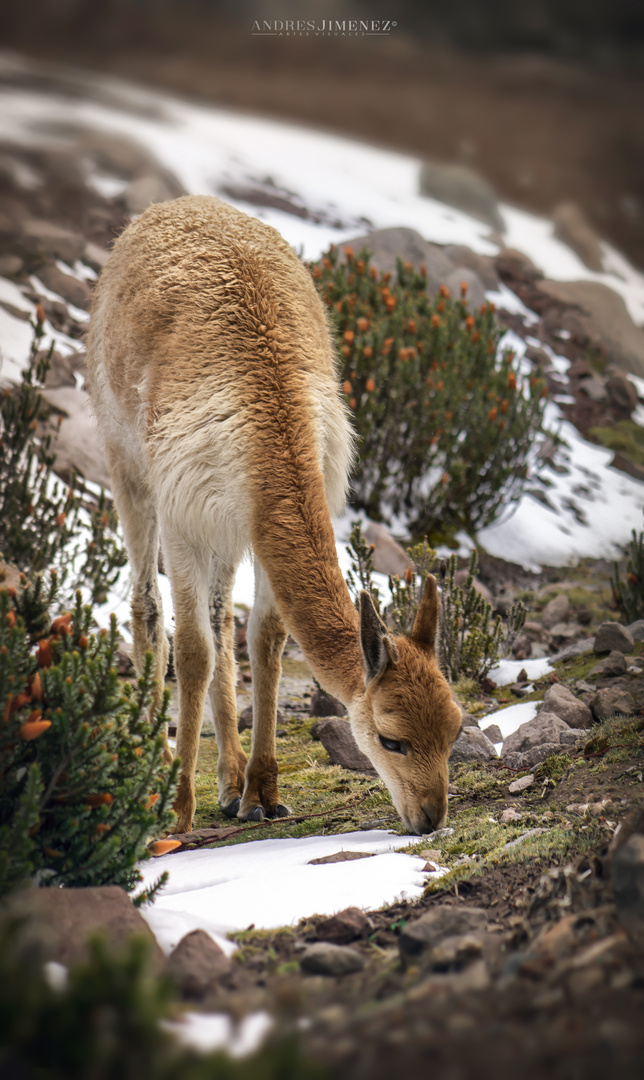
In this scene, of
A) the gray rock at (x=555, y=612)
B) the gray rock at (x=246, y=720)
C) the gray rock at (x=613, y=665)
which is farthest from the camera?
the gray rock at (x=555, y=612)

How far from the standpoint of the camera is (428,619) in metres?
2.98

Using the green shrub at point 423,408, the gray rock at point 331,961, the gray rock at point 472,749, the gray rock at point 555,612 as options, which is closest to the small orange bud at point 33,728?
the gray rock at point 331,961

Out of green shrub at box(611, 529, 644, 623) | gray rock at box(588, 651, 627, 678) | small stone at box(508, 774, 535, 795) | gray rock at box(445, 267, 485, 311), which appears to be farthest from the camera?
gray rock at box(445, 267, 485, 311)

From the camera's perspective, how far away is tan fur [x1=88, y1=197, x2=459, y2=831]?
2.90 metres

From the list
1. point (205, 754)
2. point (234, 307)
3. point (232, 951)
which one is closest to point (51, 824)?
point (232, 951)

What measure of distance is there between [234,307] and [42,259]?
756 cm

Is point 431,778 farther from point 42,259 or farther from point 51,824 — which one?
point 42,259

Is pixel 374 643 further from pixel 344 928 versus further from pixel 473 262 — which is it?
pixel 473 262

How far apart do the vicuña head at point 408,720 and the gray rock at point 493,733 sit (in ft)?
4.92

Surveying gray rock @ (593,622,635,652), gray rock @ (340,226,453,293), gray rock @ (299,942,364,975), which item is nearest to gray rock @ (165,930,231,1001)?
gray rock @ (299,942,364,975)

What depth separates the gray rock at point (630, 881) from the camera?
5.22ft

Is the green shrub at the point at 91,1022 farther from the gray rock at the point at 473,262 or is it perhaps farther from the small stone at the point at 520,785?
the gray rock at the point at 473,262

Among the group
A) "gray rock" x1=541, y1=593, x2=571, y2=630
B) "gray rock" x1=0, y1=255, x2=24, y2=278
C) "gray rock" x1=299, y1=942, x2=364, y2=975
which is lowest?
"gray rock" x1=299, y1=942, x2=364, y2=975

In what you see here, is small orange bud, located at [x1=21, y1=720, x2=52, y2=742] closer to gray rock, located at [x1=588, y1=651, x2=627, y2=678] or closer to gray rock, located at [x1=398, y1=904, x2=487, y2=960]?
gray rock, located at [x1=398, y1=904, x2=487, y2=960]
